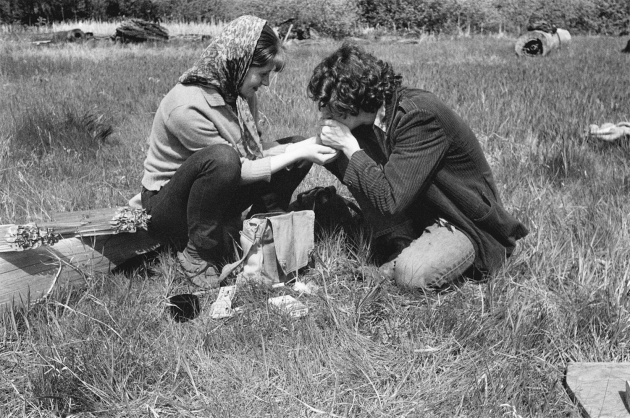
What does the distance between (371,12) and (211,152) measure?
62.8ft

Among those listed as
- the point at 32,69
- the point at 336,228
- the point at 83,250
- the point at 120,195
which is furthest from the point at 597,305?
the point at 32,69

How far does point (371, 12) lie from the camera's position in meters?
20.5

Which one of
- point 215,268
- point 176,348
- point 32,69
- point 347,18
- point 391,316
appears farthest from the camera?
point 347,18

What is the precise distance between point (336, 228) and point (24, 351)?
145 cm

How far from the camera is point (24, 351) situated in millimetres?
2250

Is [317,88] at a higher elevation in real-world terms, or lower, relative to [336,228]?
higher

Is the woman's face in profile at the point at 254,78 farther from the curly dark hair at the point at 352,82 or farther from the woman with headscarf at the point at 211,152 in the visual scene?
the curly dark hair at the point at 352,82

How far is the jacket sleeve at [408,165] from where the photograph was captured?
7.96 ft

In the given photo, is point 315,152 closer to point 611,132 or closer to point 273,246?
point 273,246

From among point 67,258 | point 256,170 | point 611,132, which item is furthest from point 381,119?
point 611,132

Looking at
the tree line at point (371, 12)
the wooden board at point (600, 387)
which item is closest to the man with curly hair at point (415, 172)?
the wooden board at point (600, 387)

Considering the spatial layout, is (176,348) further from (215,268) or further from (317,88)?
(317,88)

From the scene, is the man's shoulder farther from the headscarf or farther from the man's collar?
the headscarf

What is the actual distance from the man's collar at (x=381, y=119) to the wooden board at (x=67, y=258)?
3.82 ft
